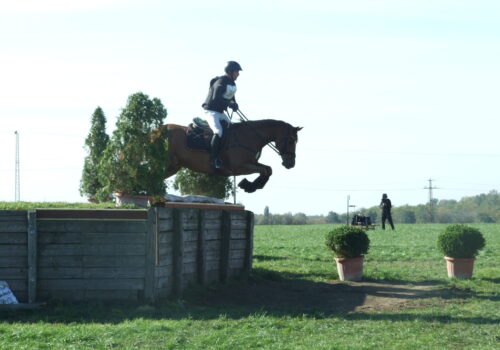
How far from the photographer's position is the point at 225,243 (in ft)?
48.5

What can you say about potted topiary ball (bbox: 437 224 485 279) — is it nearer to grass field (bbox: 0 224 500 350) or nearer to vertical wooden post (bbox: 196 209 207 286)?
grass field (bbox: 0 224 500 350)

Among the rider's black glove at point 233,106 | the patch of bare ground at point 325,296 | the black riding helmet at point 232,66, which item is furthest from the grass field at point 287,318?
the black riding helmet at point 232,66

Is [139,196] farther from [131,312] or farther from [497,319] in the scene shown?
[497,319]

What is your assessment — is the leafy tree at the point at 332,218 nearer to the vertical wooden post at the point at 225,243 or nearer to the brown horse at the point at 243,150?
the brown horse at the point at 243,150

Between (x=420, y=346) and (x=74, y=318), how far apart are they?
4.51m

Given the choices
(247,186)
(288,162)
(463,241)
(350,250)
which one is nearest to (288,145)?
(288,162)

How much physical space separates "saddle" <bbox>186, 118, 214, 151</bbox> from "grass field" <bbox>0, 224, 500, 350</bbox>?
2569mm

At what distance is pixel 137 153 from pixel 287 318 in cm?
454

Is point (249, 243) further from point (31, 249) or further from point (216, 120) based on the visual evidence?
point (31, 249)

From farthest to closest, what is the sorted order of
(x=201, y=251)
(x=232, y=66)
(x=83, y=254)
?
(x=232, y=66) < (x=201, y=251) < (x=83, y=254)

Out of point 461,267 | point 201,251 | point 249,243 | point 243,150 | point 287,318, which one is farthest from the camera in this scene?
point 461,267

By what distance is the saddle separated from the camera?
1477cm

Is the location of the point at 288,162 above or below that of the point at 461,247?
above

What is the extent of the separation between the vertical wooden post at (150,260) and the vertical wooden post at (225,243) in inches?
117
